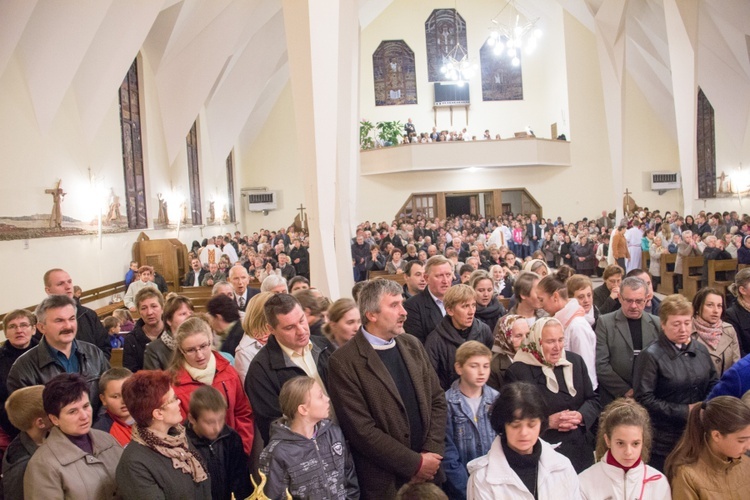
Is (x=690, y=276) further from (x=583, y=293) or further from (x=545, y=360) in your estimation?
(x=545, y=360)

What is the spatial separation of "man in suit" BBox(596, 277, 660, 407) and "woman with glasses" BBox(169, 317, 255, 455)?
7.14 ft

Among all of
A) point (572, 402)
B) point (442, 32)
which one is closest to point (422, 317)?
point (572, 402)

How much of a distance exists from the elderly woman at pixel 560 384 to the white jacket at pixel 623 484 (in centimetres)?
57

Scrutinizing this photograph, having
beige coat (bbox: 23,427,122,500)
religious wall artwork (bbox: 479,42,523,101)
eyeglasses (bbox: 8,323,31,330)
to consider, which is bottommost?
beige coat (bbox: 23,427,122,500)

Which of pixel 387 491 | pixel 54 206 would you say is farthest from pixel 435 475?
pixel 54 206

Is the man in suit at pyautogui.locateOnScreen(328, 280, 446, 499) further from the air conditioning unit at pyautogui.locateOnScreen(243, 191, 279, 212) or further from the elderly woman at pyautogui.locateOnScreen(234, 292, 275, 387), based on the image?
the air conditioning unit at pyautogui.locateOnScreen(243, 191, 279, 212)

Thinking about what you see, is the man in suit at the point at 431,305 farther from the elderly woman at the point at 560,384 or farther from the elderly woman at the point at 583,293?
the elderly woman at the point at 560,384

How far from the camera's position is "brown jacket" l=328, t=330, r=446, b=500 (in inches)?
120

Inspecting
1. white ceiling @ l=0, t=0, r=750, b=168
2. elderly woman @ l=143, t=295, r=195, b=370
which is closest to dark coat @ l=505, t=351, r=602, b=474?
elderly woman @ l=143, t=295, r=195, b=370

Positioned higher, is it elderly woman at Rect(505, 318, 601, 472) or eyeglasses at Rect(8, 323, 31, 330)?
eyeglasses at Rect(8, 323, 31, 330)

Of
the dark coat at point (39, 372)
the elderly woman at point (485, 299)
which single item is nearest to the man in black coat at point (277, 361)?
the dark coat at point (39, 372)

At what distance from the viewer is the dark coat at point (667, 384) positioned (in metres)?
3.60

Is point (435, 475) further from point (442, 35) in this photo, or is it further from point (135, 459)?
point (442, 35)

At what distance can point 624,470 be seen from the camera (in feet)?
9.46
